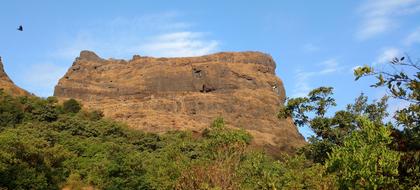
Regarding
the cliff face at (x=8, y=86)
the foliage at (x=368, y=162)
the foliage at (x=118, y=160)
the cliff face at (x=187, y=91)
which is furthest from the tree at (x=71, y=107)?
the foliage at (x=368, y=162)

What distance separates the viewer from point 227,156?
2517 cm

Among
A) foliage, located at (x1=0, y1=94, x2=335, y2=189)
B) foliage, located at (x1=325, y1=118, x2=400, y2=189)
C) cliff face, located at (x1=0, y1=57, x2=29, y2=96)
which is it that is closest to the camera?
foliage, located at (x1=325, y1=118, x2=400, y2=189)

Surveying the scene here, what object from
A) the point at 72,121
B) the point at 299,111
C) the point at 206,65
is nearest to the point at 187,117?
the point at 206,65

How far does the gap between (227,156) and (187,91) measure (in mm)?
109468

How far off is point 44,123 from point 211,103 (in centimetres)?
5685

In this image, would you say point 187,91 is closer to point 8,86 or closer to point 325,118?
point 8,86

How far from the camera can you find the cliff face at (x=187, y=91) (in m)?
110

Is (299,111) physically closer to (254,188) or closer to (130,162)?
(254,188)

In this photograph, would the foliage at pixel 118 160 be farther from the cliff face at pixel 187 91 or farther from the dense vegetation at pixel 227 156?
the cliff face at pixel 187 91

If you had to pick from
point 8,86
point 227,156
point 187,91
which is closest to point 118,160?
point 227,156

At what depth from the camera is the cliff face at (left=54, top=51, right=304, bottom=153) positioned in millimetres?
110312

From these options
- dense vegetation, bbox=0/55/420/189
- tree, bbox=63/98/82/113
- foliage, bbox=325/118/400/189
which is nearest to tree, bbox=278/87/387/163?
dense vegetation, bbox=0/55/420/189

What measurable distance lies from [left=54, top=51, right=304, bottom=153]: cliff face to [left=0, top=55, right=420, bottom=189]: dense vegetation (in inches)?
1289

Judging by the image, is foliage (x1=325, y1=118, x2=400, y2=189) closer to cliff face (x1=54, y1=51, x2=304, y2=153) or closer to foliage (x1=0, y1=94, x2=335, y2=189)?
foliage (x1=0, y1=94, x2=335, y2=189)
